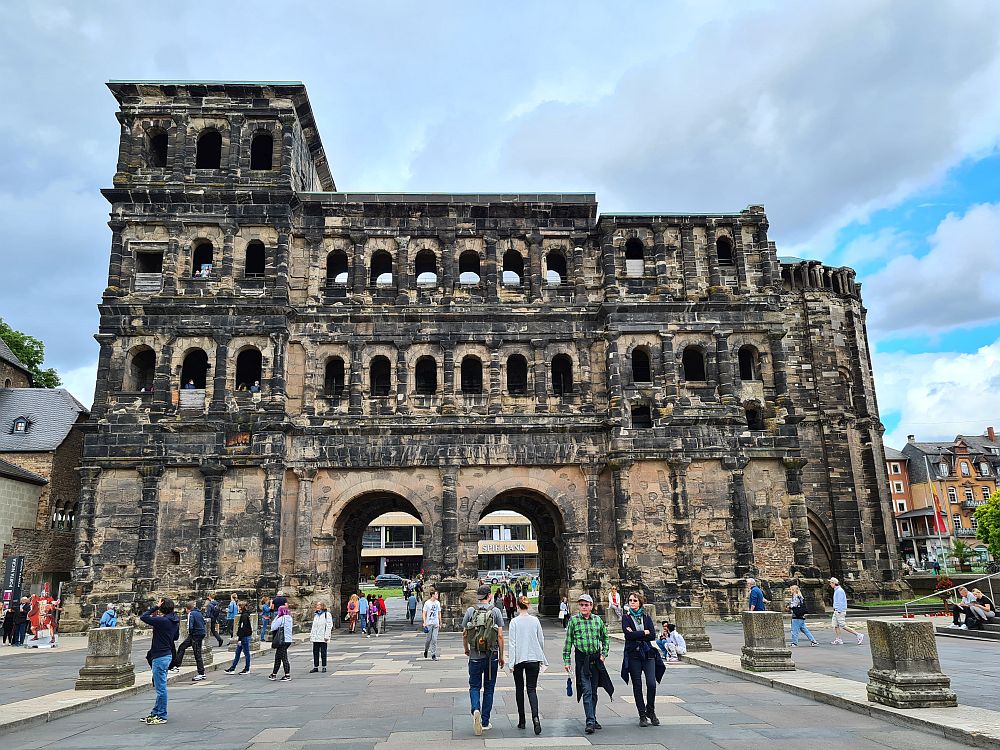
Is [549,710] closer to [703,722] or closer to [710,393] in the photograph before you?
[703,722]

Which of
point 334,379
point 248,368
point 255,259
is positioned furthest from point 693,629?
point 255,259

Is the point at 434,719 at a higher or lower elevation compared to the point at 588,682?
lower

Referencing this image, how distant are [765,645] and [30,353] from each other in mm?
51690

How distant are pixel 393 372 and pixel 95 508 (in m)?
12.4

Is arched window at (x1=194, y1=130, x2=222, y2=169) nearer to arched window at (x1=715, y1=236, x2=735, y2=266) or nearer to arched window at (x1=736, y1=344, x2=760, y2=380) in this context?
arched window at (x1=715, y1=236, x2=735, y2=266)

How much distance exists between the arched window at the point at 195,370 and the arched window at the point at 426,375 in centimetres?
900

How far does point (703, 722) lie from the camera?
416 inches

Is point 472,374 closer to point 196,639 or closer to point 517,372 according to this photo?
point 517,372

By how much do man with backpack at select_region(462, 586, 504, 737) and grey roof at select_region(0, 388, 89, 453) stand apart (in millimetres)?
32577

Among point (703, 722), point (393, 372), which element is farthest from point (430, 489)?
point (703, 722)

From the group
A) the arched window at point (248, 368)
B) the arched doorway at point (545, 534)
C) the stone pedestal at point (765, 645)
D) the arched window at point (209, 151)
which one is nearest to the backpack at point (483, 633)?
the stone pedestal at point (765, 645)

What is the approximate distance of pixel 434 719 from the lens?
36.4 ft

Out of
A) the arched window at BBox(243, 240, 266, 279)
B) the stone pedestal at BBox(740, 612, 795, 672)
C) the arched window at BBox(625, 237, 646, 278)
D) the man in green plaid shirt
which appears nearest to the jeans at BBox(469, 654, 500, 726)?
the man in green plaid shirt

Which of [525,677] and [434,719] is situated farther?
[434,719]
